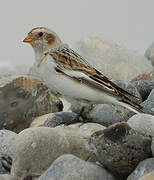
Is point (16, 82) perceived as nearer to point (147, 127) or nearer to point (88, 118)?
point (88, 118)

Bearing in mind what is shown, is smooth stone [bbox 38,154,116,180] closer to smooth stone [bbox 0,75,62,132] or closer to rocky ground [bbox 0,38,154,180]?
rocky ground [bbox 0,38,154,180]

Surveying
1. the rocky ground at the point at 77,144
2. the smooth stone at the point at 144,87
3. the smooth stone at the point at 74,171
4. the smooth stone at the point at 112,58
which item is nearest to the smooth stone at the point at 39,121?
the rocky ground at the point at 77,144

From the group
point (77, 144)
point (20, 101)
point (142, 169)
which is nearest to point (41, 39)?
point (20, 101)

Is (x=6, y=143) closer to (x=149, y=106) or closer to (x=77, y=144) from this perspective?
(x=77, y=144)

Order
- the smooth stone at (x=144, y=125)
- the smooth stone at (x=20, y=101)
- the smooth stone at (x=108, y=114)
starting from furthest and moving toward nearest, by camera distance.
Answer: the smooth stone at (x=20, y=101), the smooth stone at (x=108, y=114), the smooth stone at (x=144, y=125)

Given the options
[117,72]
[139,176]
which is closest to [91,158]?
[139,176]

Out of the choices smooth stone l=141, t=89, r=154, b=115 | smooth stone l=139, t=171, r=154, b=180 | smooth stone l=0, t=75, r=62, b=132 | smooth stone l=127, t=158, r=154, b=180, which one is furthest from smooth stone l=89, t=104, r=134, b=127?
smooth stone l=139, t=171, r=154, b=180

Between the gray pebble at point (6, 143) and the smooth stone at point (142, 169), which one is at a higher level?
the smooth stone at point (142, 169)

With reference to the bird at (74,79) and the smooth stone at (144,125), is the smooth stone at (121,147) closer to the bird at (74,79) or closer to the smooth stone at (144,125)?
the smooth stone at (144,125)
